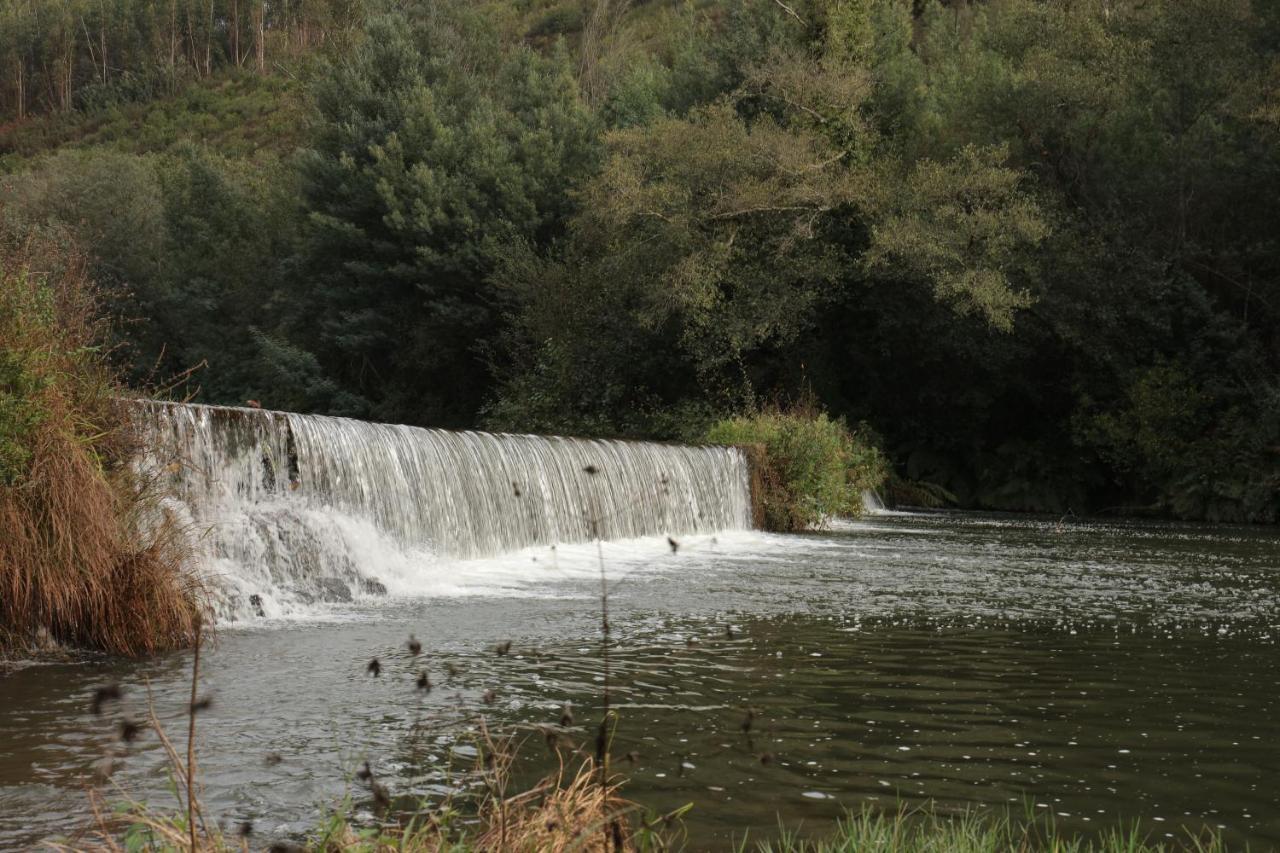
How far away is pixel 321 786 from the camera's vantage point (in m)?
4.81

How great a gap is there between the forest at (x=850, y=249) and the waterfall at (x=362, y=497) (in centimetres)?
914

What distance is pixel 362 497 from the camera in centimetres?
1286

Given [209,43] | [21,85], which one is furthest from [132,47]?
[21,85]

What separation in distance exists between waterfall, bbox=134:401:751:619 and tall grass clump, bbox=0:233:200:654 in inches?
25.1

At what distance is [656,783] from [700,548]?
38.1 feet

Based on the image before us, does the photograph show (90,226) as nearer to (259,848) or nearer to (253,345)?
(253,345)

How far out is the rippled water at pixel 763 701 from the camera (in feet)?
15.9

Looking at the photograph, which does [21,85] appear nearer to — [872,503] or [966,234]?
[872,503]

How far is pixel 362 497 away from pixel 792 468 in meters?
9.70

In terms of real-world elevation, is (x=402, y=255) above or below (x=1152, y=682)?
above

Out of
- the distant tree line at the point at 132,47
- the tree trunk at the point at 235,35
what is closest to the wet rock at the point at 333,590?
the distant tree line at the point at 132,47

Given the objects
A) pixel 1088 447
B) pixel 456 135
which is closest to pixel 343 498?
pixel 1088 447

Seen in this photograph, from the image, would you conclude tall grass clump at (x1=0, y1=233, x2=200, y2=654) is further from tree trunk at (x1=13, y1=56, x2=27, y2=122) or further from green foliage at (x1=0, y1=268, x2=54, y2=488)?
tree trunk at (x1=13, y1=56, x2=27, y2=122)

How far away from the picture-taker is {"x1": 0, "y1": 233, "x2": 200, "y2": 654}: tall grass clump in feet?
24.2
